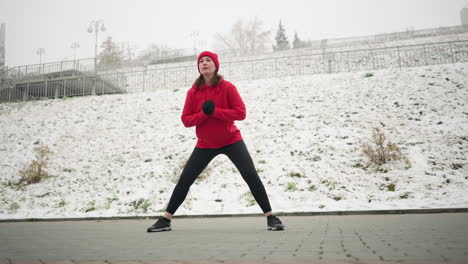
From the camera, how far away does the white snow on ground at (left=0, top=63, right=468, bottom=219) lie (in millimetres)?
6998

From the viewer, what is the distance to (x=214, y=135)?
355 centimetres

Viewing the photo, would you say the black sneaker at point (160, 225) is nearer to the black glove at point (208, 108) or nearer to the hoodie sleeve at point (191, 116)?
the hoodie sleeve at point (191, 116)

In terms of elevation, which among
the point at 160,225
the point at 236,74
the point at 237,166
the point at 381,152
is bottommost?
the point at 160,225

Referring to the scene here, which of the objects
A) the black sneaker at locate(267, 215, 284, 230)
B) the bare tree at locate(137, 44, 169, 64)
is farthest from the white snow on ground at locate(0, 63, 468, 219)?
the bare tree at locate(137, 44, 169, 64)

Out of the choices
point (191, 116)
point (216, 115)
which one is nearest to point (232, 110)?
point (216, 115)

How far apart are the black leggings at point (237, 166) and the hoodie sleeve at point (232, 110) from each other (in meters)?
0.34

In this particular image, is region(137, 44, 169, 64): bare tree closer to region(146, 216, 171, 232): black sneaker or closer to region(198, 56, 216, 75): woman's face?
region(198, 56, 216, 75): woman's face

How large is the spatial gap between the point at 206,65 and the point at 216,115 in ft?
2.24

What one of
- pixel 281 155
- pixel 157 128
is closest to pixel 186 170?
pixel 281 155

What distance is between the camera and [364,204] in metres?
6.38

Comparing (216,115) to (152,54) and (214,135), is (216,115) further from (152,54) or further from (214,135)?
(152,54)

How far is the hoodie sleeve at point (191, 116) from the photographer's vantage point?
346cm

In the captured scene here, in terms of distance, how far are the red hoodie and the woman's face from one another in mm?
188

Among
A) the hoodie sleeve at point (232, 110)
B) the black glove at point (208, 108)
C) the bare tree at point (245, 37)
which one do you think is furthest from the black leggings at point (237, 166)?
the bare tree at point (245, 37)
